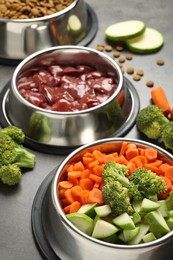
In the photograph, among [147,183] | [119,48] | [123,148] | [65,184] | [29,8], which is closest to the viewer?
[147,183]

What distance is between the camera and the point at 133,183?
2568 mm

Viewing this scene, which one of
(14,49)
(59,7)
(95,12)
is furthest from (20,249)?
(95,12)

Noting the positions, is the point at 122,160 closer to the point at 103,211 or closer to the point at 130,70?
the point at 103,211

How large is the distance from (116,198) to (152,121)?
0.69 meters

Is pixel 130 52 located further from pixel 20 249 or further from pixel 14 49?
pixel 20 249

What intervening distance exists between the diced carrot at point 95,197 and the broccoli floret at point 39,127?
526 mm

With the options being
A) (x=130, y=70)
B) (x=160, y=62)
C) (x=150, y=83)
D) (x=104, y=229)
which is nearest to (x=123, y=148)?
(x=104, y=229)

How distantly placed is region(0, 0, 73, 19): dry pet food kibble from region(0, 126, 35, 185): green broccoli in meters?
0.83

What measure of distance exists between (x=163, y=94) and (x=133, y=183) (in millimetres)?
810

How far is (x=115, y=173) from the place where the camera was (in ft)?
8.42

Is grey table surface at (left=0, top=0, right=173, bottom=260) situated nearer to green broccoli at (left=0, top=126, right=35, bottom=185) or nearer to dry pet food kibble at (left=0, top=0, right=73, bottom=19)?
green broccoli at (left=0, top=126, right=35, bottom=185)

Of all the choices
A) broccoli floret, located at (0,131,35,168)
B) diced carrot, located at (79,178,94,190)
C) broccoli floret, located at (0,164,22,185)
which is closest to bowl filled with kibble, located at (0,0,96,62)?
broccoli floret, located at (0,131,35,168)

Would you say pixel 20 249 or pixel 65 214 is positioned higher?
pixel 65 214

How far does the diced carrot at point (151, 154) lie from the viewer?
2729mm
